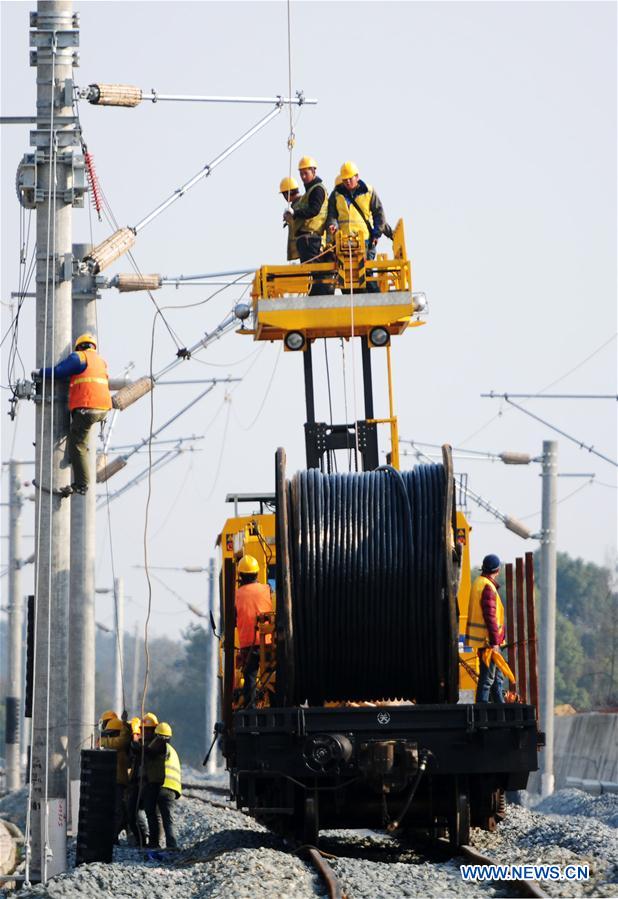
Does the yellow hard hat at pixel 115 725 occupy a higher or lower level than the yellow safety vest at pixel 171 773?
higher

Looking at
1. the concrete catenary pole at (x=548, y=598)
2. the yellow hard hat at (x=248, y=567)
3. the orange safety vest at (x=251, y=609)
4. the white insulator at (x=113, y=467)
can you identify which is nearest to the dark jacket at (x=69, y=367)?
the yellow hard hat at (x=248, y=567)

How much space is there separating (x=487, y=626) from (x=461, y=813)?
1875 mm

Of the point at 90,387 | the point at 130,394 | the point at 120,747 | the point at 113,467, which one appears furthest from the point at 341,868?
the point at 113,467

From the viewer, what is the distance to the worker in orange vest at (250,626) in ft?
52.2

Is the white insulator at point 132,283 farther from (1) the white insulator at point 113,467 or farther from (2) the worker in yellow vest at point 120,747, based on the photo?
(2) the worker in yellow vest at point 120,747

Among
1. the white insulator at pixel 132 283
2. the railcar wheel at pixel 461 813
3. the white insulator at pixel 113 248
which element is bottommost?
the railcar wheel at pixel 461 813

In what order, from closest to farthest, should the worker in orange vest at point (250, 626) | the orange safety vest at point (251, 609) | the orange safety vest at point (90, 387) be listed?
the worker in orange vest at point (250, 626) → the orange safety vest at point (251, 609) → the orange safety vest at point (90, 387)

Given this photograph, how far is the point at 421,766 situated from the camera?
15016 millimetres

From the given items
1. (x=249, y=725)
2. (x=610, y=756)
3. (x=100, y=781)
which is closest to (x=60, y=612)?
(x=100, y=781)

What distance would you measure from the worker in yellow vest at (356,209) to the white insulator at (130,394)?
7221 mm

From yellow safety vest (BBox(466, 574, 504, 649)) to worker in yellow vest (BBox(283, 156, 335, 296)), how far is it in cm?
498

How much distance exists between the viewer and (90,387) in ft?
57.6

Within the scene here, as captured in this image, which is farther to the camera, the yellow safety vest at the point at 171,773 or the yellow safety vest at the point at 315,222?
the yellow safety vest at the point at 315,222

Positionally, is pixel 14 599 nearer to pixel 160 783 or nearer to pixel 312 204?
pixel 312 204
